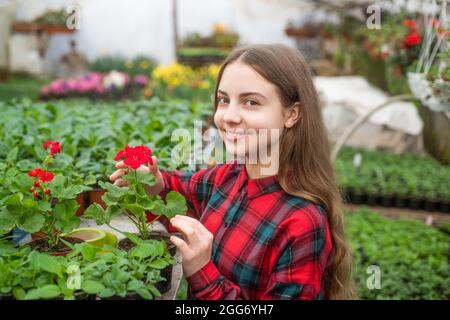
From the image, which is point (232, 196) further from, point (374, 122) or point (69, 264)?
point (374, 122)

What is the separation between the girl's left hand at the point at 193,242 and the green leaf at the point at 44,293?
31 centimetres

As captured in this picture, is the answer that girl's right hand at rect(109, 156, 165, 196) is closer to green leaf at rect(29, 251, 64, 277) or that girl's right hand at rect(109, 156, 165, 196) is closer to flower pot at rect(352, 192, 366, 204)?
green leaf at rect(29, 251, 64, 277)

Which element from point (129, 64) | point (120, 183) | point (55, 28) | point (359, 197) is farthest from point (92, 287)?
point (55, 28)

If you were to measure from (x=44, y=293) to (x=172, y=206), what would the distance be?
41cm

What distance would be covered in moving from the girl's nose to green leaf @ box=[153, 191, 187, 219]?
0.24 meters

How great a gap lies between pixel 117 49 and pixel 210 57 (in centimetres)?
274

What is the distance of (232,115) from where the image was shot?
4.62 feet

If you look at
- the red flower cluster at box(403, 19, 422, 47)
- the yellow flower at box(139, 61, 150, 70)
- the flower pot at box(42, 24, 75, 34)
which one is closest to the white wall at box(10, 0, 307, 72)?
the flower pot at box(42, 24, 75, 34)

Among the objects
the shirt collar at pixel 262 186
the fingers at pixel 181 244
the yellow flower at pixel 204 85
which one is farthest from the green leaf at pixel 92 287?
the yellow flower at pixel 204 85

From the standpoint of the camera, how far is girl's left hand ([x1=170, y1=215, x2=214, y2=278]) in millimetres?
1267

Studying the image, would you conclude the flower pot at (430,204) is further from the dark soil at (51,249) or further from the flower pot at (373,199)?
the dark soil at (51,249)

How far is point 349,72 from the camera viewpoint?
32.2 feet

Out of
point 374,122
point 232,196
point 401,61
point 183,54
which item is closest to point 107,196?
point 232,196

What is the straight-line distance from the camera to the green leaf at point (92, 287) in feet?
3.51
